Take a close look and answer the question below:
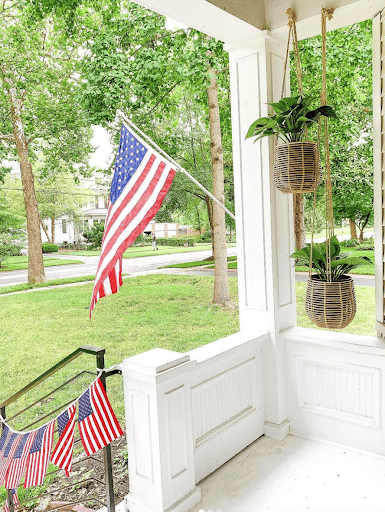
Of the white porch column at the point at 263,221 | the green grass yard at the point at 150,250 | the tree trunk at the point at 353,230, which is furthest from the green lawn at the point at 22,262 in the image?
the white porch column at the point at 263,221

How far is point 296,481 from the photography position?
205 cm

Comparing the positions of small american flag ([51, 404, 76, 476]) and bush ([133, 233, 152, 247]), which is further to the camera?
bush ([133, 233, 152, 247])

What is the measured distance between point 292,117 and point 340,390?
1.48 m

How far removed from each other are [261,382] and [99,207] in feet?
22.3

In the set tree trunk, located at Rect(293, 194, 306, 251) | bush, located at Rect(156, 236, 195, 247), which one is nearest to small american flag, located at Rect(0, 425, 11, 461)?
tree trunk, located at Rect(293, 194, 306, 251)

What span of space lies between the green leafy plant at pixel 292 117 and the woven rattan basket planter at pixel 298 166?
0.08m

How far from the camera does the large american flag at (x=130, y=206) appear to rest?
5.70ft

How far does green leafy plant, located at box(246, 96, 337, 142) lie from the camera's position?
1.97 metres

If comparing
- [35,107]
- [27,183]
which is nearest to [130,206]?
[35,107]

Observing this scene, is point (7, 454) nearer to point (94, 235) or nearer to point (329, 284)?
point (329, 284)

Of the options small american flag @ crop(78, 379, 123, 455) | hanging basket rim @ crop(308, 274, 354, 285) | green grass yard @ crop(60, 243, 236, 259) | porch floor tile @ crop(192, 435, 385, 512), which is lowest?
porch floor tile @ crop(192, 435, 385, 512)

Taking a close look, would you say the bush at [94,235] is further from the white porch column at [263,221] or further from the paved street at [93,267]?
the white porch column at [263,221]

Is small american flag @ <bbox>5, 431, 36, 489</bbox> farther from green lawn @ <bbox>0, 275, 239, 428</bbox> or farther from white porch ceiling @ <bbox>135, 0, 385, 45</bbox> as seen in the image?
green lawn @ <bbox>0, 275, 239, 428</bbox>

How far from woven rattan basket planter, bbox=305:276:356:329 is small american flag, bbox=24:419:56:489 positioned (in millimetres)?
1299
